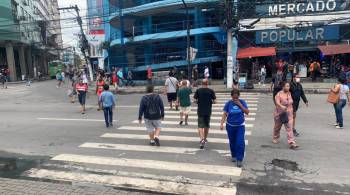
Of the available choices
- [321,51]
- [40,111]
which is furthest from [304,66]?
[40,111]

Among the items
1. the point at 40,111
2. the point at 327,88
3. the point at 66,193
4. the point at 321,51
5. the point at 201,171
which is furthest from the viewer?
the point at 321,51

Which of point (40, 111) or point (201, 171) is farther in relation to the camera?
point (40, 111)

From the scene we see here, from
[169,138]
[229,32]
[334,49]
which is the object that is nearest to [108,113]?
[169,138]

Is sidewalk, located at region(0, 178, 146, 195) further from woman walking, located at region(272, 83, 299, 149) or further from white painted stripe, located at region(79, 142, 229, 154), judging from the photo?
woman walking, located at region(272, 83, 299, 149)

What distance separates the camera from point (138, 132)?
1110 cm

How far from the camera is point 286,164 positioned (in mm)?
7480

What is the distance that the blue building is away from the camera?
100 ft

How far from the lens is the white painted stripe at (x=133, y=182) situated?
617 cm

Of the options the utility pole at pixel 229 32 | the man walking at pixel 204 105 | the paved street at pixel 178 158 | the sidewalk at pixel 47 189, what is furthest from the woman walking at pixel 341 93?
the utility pole at pixel 229 32

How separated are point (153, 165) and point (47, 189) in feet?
7.43

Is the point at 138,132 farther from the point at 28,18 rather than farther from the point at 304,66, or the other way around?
the point at 28,18

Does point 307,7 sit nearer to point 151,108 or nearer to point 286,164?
point 151,108

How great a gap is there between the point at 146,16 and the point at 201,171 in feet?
94.2

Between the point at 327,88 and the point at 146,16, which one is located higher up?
the point at 146,16
